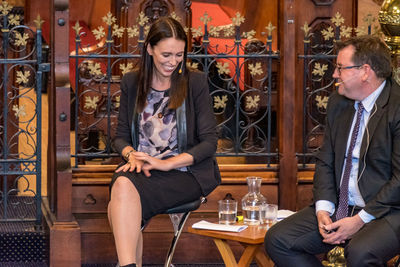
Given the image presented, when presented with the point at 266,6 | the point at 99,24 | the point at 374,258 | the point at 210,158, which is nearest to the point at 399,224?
the point at 374,258

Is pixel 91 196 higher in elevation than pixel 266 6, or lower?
lower

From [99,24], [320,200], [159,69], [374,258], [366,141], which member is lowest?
[374,258]

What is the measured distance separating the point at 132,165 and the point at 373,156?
1098mm

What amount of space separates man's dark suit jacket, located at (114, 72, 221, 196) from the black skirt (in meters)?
0.06

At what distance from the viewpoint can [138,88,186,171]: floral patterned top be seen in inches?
144

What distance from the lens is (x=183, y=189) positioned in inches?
139

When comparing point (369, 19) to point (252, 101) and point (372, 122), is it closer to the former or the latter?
point (252, 101)

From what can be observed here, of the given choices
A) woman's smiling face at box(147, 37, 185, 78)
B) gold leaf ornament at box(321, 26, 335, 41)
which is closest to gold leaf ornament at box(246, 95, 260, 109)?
gold leaf ornament at box(321, 26, 335, 41)

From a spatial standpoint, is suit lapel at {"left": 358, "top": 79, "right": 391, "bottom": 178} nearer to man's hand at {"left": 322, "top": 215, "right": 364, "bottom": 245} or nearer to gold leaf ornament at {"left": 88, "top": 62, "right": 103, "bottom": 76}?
man's hand at {"left": 322, "top": 215, "right": 364, "bottom": 245}

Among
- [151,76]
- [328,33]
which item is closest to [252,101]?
[328,33]

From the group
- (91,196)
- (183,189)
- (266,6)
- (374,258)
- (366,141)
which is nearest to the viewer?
(374,258)

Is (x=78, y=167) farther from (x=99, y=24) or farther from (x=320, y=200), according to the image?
(x=320, y=200)

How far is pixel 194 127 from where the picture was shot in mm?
3703

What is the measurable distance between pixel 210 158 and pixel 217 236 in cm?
49
